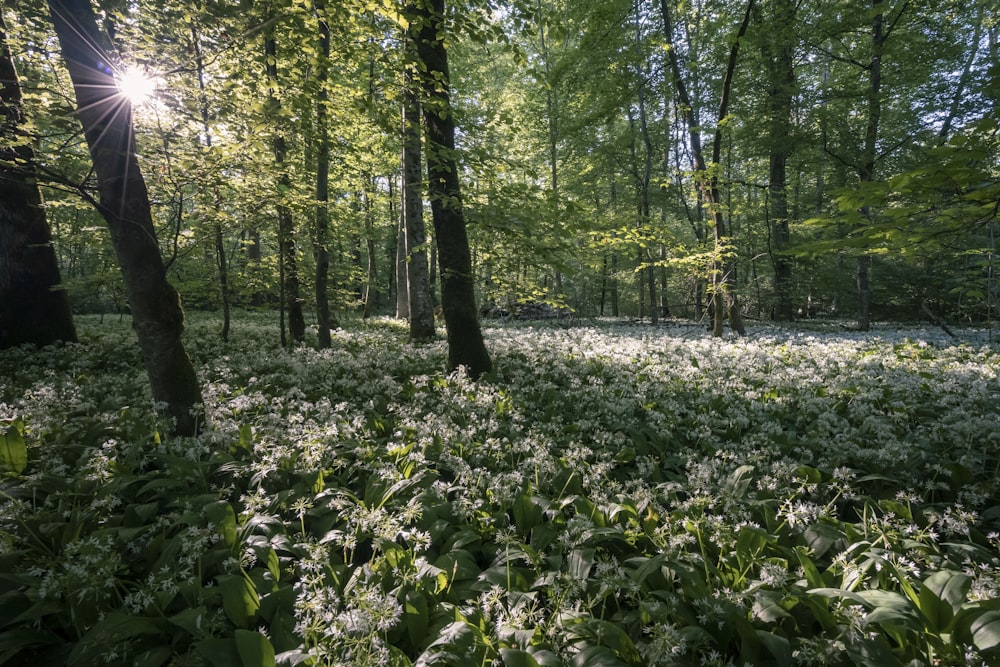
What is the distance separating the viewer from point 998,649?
6.72 feet

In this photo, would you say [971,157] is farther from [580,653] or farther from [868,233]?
[580,653]

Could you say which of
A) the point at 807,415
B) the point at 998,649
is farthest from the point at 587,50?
the point at 998,649

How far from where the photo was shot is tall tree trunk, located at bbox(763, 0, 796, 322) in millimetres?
11346

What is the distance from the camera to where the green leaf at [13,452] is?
401 centimetres

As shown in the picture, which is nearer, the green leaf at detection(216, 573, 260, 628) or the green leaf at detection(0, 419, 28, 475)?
the green leaf at detection(216, 573, 260, 628)

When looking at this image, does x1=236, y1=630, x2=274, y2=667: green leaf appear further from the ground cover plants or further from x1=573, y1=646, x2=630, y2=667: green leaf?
x1=573, y1=646, x2=630, y2=667: green leaf

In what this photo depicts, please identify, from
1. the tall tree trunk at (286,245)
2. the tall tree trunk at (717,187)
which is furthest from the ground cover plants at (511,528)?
the tall tree trunk at (717,187)

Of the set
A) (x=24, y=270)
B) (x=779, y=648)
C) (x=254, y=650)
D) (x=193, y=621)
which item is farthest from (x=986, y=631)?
(x=24, y=270)

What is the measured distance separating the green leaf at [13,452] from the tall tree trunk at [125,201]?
121cm

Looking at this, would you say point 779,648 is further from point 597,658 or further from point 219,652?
point 219,652

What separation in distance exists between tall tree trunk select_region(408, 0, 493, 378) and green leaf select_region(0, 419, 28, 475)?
522cm

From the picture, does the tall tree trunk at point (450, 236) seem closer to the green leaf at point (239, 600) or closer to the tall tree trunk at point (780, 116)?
the green leaf at point (239, 600)

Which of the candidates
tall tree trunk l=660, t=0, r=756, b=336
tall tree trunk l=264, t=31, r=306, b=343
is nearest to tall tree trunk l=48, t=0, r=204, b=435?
tall tree trunk l=264, t=31, r=306, b=343

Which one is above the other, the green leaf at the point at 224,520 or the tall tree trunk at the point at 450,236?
the tall tree trunk at the point at 450,236
